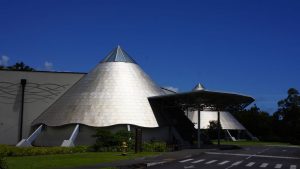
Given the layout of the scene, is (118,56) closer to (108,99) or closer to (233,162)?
(108,99)

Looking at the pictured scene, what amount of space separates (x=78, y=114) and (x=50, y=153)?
600 inches

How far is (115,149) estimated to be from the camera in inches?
1706

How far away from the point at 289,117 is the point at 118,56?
57.2m

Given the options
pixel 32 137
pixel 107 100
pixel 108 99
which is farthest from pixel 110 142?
pixel 32 137

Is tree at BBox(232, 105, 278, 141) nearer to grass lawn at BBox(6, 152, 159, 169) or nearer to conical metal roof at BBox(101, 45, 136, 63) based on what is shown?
conical metal roof at BBox(101, 45, 136, 63)

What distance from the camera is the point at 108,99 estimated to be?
54500 millimetres

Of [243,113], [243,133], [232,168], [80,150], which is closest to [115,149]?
[80,150]

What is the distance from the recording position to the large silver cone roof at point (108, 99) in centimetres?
5241

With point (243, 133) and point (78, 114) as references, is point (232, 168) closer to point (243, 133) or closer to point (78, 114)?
point (78, 114)

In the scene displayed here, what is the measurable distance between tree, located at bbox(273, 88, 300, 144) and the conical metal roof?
145 feet

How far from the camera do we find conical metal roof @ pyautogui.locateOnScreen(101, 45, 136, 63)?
6225 centimetres

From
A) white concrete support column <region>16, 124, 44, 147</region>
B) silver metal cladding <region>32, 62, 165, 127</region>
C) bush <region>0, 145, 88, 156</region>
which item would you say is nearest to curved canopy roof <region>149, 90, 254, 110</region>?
silver metal cladding <region>32, 62, 165, 127</region>

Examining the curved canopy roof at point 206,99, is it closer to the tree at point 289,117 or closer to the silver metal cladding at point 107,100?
the silver metal cladding at point 107,100

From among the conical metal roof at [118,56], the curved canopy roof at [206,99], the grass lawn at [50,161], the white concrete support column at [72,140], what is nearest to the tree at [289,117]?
the curved canopy roof at [206,99]
